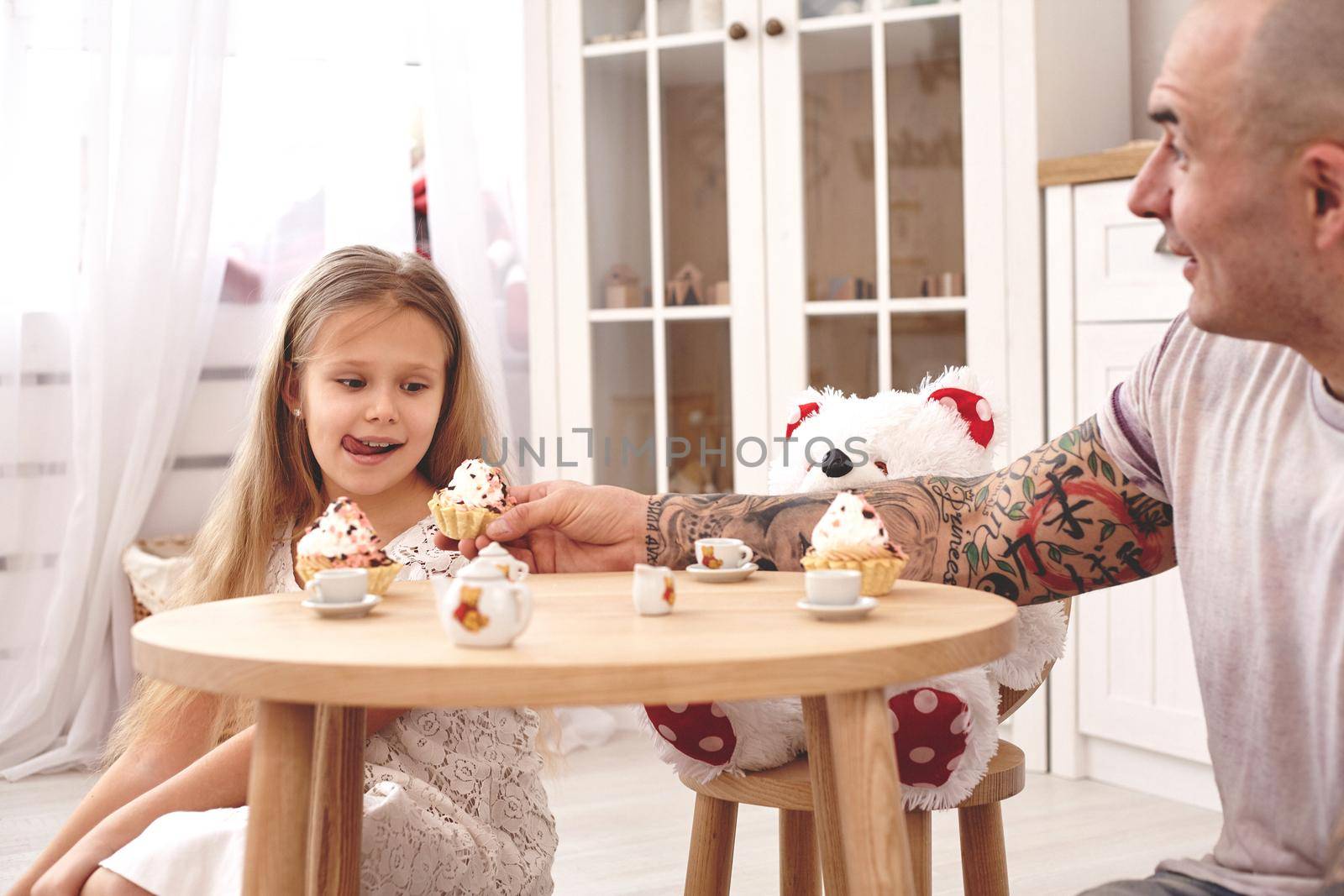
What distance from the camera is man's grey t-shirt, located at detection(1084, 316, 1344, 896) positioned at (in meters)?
0.94

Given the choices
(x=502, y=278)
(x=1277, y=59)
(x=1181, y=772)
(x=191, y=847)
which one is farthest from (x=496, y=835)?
(x=502, y=278)

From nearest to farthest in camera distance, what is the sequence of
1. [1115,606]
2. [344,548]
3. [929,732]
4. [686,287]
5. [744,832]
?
[344,548]
[929,732]
[744,832]
[1115,606]
[686,287]

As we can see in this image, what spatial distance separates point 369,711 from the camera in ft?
4.62

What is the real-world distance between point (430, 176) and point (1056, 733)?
1721 millimetres

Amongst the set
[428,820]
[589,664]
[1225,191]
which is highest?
[1225,191]

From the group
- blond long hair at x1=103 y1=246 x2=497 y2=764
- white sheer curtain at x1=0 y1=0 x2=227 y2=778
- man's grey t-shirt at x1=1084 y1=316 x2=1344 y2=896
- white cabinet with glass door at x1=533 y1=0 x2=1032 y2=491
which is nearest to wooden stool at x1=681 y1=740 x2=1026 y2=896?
man's grey t-shirt at x1=1084 y1=316 x2=1344 y2=896

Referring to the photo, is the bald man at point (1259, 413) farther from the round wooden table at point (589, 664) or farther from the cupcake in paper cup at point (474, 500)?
the cupcake in paper cup at point (474, 500)

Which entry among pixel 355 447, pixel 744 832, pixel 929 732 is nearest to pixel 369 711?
pixel 355 447

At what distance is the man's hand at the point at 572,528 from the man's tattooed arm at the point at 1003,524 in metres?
0.02

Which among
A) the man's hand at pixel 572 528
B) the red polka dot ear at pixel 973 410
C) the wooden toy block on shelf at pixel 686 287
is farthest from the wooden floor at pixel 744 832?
the wooden toy block on shelf at pixel 686 287

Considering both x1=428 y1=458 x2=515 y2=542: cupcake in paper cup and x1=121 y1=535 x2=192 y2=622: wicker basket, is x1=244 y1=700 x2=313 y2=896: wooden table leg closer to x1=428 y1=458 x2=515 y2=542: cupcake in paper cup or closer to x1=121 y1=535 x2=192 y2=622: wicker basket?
x1=428 y1=458 x2=515 y2=542: cupcake in paper cup

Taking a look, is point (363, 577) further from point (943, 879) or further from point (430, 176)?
point (430, 176)

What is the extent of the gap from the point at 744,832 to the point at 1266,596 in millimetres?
1452

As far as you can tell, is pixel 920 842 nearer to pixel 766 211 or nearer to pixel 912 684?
pixel 912 684
